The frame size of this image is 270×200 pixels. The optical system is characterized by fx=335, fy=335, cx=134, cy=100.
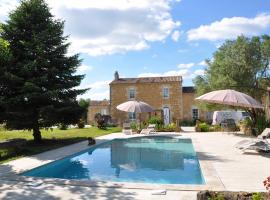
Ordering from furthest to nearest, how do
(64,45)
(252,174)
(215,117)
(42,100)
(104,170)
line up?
(215,117)
(64,45)
(42,100)
(104,170)
(252,174)

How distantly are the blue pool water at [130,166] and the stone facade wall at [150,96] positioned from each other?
22470 millimetres

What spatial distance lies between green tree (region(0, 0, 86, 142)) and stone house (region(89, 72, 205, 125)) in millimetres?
22427

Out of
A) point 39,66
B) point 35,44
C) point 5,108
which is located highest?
point 35,44

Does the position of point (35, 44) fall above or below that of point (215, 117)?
above

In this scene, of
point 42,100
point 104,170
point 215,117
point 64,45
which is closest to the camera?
point 104,170

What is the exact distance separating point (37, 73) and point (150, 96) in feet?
81.1

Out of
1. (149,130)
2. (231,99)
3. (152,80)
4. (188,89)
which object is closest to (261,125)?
(231,99)

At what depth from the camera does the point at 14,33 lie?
701 inches

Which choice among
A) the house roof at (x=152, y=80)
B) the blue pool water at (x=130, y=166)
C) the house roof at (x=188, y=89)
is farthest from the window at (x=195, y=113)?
the blue pool water at (x=130, y=166)

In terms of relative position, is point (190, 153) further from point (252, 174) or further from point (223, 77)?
point (223, 77)

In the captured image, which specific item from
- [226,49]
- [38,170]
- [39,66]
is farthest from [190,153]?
[226,49]

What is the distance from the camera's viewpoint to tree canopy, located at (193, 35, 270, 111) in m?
25.2

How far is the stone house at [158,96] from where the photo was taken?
135 ft

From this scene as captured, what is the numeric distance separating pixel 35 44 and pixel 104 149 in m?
6.73
